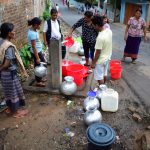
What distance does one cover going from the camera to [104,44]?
5.07 metres

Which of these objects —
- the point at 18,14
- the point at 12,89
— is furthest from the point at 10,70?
the point at 18,14

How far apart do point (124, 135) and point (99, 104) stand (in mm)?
990

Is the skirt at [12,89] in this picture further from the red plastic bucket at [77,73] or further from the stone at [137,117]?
the stone at [137,117]

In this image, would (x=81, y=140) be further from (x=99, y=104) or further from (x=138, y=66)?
(x=138, y=66)

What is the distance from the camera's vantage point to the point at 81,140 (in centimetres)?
A: 426

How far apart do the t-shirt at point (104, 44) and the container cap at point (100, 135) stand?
1.85 metres

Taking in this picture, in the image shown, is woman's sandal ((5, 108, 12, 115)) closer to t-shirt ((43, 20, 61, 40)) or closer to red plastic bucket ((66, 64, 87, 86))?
red plastic bucket ((66, 64, 87, 86))

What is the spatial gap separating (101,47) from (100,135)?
2025 mm

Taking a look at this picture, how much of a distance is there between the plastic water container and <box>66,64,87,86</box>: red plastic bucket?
0.98 m

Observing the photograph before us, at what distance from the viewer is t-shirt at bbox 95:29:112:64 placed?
4.99 metres

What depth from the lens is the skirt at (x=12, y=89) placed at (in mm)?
4457

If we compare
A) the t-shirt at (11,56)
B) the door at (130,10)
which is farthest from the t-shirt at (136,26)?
the door at (130,10)

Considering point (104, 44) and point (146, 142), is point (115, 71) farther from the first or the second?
point (146, 142)

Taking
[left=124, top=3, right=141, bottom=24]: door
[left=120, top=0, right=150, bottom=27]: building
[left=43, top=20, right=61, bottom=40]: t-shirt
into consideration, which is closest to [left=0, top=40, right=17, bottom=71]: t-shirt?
[left=43, top=20, right=61, bottom=40]: t-shirt
